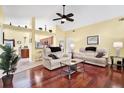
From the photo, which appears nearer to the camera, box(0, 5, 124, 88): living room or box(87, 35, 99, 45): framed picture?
box(0, 5, 124, 88): living room

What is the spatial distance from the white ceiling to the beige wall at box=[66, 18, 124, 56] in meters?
0.18

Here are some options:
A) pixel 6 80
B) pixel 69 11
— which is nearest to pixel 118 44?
pixel 69 11

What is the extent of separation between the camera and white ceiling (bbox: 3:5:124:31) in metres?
3.40

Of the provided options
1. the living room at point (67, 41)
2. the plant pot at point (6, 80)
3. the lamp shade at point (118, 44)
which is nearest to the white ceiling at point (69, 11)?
the living room at point (67, 41)

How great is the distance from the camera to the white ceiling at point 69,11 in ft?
11.2

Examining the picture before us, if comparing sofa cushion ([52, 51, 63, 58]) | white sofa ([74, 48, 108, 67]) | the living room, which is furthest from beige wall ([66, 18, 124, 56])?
sofa cushion ([52, 51, 63, 58])

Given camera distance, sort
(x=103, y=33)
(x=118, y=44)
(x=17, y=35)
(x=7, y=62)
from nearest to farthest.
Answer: (x=7, y=62), (x=17, y=35), (x=103, y=33), (x=118, y=44)

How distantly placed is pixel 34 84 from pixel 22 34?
6.20 ft

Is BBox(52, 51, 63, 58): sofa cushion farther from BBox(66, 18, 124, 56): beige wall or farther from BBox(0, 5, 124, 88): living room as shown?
BBox(66, 18, 124, 56): beige wall

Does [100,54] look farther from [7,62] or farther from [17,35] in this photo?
[7,62]

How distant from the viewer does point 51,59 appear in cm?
438

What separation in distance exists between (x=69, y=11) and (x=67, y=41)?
1.07 meters

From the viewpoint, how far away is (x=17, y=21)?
3.76 m

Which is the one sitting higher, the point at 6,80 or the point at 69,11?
the point at 69,11
